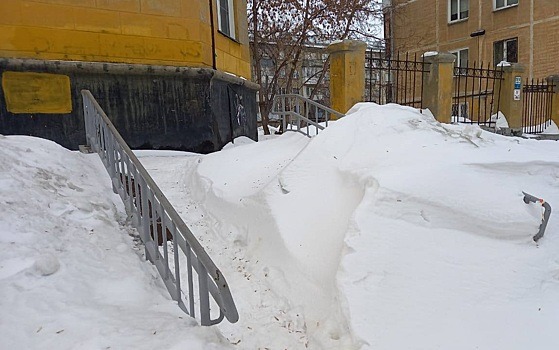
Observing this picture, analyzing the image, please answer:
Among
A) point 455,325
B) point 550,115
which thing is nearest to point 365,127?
point 455,325

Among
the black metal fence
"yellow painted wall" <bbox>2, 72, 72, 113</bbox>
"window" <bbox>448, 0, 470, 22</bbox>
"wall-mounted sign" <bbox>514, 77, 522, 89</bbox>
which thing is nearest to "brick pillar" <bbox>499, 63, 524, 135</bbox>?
"wall-mounted sign" <bbox>514, 77, 522, 89</bbox>

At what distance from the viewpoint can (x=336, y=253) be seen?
124 inches

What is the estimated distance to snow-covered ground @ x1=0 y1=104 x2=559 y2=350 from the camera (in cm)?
231

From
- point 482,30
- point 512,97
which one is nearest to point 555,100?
point 512,97

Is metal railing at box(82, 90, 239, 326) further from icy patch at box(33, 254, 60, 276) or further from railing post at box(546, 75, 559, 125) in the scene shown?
railing post at box(546, 75, 559, 125)

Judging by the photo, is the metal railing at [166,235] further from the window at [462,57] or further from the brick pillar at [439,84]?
the window at [462,57]

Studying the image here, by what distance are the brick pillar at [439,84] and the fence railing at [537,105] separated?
3699 mm

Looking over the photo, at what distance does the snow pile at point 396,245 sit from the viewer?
2.42m

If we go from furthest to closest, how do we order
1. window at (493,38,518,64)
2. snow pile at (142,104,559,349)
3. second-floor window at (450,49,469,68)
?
second-floor window at (450,49,469,68) → window at (493,38,518,64) → snow pile at (142,104,559,349)

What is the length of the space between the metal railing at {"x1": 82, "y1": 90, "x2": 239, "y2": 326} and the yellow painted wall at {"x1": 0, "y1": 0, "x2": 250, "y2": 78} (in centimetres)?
184

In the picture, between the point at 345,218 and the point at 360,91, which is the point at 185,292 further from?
the point at 360,91

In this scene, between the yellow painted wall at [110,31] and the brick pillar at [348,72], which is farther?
the brick pillar at [348,72]

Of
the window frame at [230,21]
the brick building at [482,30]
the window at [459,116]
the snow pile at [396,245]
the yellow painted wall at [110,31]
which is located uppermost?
the brick building at [482,30]

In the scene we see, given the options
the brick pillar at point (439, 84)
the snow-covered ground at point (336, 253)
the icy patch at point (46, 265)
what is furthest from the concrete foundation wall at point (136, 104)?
the icy patch at point (46, 265)
